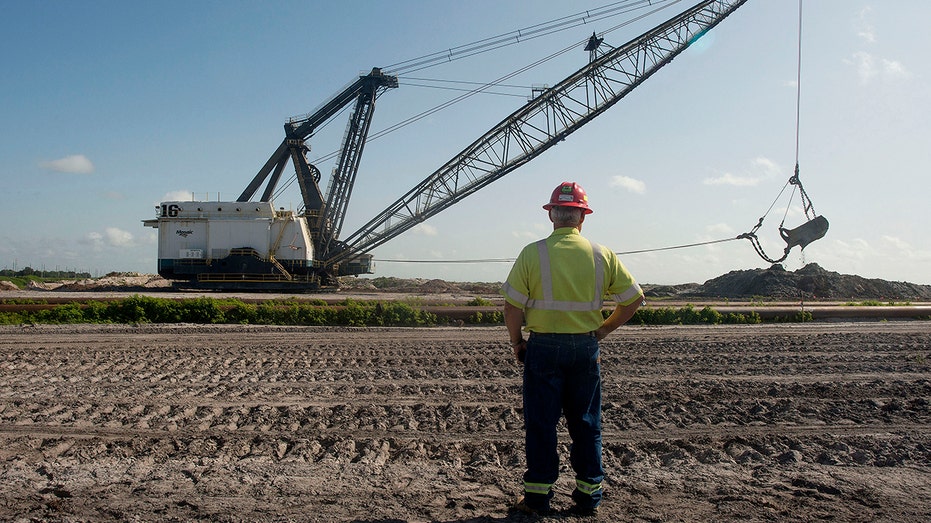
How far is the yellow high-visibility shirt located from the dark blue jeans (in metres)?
0.10

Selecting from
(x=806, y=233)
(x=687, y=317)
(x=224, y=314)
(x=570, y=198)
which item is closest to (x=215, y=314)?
(x=224, y=314)

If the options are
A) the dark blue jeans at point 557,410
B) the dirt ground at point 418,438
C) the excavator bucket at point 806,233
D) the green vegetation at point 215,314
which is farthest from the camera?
the excavator bucket at point 806,233

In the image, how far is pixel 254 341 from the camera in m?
11.0

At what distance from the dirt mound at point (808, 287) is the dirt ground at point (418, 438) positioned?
2269 cm

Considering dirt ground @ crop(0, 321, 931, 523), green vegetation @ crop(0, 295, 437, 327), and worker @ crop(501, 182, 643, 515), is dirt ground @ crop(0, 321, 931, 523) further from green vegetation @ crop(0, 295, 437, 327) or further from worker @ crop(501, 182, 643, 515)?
green vegetation @ crop(0, 295, 437, 327)

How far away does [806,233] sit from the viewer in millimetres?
16672

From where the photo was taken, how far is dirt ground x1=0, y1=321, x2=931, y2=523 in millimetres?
3562

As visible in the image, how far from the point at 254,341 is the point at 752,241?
1367 centimetres

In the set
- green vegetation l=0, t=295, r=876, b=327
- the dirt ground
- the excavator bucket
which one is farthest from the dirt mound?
the dirt ground

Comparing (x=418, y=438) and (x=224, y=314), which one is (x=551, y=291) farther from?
(x=224, y=314)

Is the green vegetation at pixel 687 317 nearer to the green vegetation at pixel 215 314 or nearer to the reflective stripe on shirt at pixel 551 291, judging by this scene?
the green vegetation at pixel 215 314

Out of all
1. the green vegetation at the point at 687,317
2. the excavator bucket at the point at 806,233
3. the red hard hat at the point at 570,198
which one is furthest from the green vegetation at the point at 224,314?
the red hard hat at the point at 570,198

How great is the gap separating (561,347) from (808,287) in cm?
3261

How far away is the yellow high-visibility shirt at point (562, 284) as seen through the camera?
350cm
